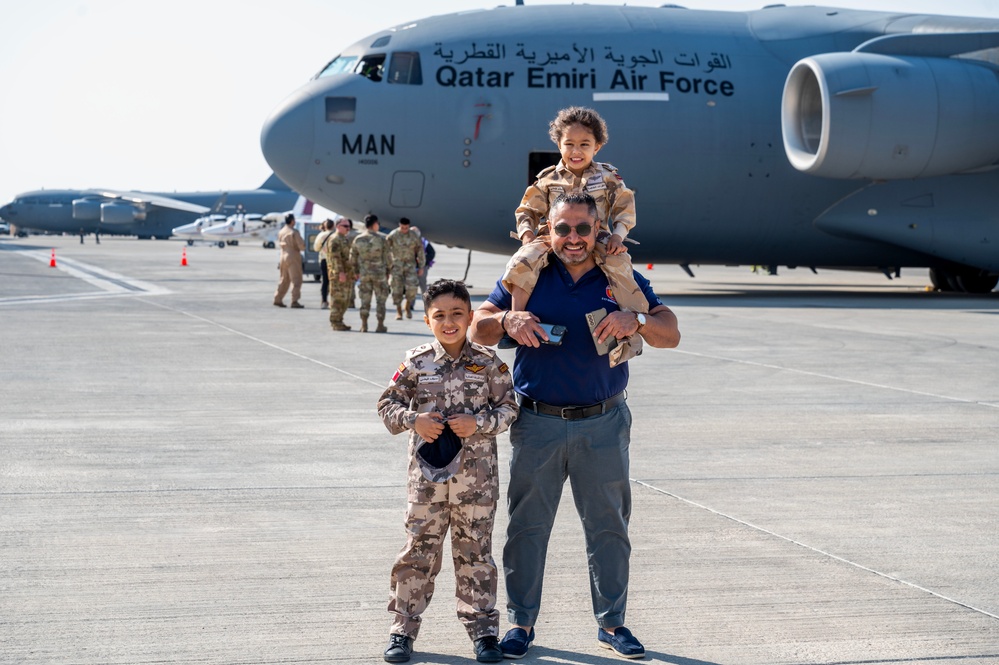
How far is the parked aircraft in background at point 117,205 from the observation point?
109938 millimetres

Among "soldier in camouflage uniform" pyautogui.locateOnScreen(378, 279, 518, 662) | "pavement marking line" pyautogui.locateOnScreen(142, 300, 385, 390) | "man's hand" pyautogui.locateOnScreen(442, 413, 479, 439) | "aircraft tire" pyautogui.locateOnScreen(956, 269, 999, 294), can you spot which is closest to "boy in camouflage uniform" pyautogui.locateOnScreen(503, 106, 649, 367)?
"soldier in camouflage uniform" pyautogui.locateOnScreen(378, 279, 518, 662)

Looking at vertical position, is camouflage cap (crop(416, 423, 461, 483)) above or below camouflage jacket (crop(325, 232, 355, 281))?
below

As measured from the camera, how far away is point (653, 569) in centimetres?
592

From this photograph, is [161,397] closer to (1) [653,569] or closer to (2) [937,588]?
(1) [653,569]

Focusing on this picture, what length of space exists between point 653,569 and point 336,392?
6.39 m

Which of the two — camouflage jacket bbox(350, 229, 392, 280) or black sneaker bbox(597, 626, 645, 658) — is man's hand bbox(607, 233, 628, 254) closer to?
black sneaker bbox(597, 626, 645, 658)

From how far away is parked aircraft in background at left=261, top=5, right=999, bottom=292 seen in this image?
74.7ft

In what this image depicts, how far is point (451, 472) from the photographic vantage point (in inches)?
186

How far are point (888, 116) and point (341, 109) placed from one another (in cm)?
968

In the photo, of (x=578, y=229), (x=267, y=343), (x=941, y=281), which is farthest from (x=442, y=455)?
(x=941, y=281)

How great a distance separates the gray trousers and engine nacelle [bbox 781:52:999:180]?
59.7 feet

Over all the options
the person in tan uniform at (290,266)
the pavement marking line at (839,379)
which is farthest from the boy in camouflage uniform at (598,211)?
the person in tan uniform at (290,266)

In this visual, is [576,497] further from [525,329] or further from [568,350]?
[525,329]

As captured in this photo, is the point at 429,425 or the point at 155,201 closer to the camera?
the point at 429,425
